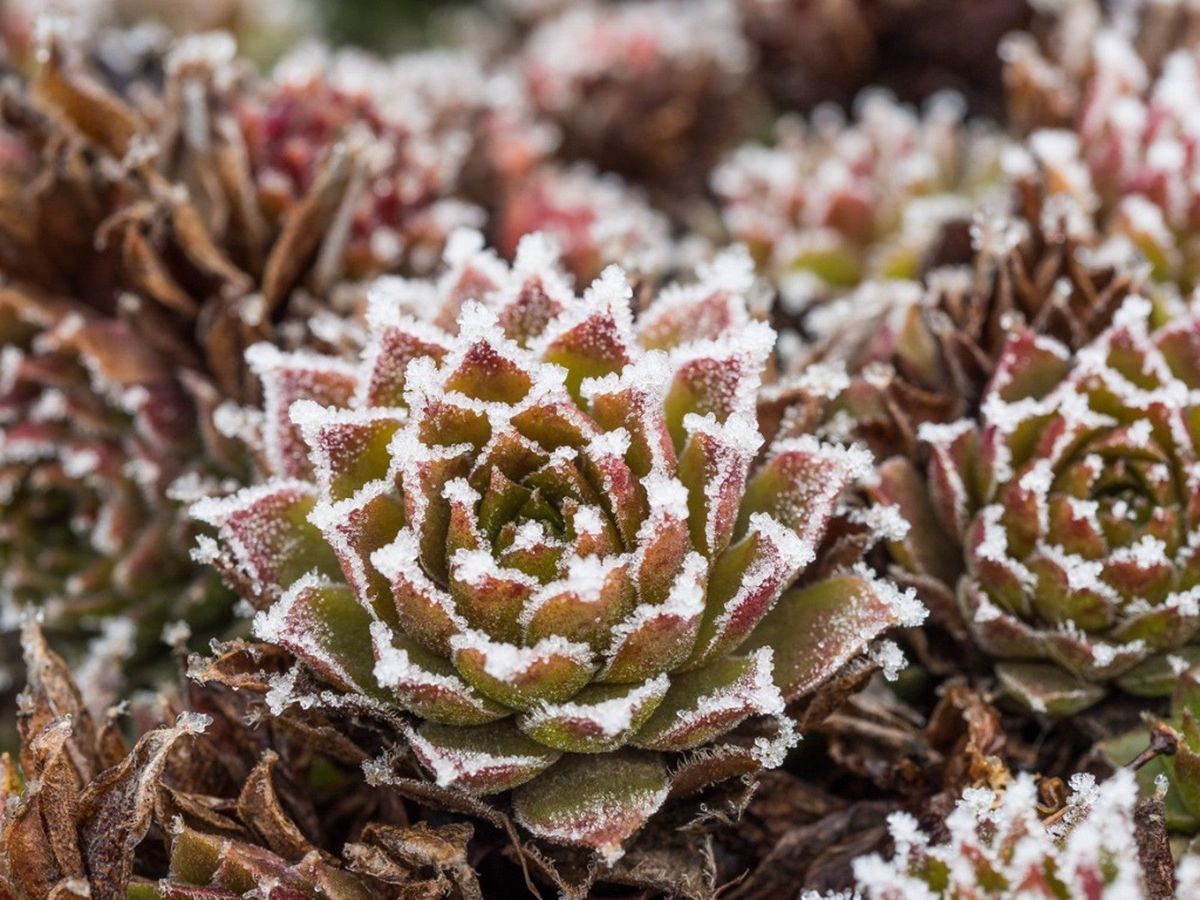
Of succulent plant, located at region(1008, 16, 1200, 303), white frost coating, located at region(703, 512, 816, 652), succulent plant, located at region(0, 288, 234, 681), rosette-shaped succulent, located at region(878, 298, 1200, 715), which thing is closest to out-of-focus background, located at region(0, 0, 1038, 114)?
succulent plant, located at region(1008, 16, 1200, 303)

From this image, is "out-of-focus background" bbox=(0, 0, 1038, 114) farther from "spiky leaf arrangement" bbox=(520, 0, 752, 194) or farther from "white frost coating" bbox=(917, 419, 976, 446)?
"white frost coating" bbox=(917, 419, 976, 446)

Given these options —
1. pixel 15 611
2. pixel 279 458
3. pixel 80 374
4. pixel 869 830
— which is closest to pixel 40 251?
pixel 80 374

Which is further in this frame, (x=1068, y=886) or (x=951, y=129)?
(x=951, y=129)

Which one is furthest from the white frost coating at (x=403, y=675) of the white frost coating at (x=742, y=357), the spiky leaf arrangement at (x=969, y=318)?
the spiky leaf arrangement at (x=969, y=318)

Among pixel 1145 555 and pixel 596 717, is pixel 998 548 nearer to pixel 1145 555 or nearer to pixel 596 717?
pixel 1145 555

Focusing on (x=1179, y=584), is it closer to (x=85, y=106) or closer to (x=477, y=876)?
(x=477, y=876)

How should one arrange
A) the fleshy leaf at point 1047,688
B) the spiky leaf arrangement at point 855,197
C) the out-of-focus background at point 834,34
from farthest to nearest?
the out-of-focus background at point 834,34
the spiky leaf arrangement at point 855,197
the fleshy leaf at point 1047,688

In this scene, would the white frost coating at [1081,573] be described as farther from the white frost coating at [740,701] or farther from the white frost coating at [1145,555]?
the white frost coating at [740,701]

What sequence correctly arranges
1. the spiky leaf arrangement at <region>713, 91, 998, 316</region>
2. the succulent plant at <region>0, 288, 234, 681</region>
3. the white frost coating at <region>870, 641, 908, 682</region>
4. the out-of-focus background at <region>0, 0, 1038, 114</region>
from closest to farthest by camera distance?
the white frost coating at <region>870, 641, 908, 682</region>
the succulent plant at <region>0, 288, 234, 681</region>
the spiky leaf arrangement at <region>713, 91, 998, 316</region>
the out-of-focus background at <region>0, 0, 1038, 114</region>
